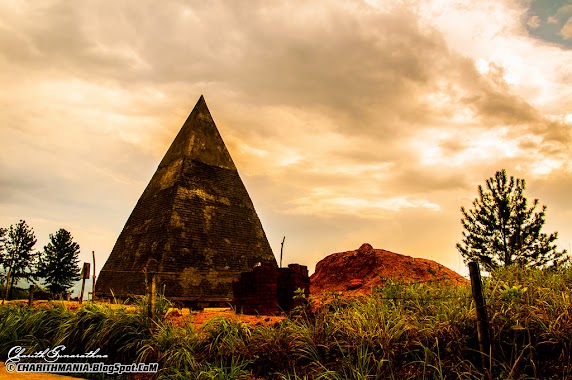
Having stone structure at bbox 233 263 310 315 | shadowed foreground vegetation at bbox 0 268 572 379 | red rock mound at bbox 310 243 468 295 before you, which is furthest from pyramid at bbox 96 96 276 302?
shadowed foreground vegetation at bbox 0 268 572 379

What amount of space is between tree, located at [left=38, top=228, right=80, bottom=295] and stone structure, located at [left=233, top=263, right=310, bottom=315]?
3138 centimetres

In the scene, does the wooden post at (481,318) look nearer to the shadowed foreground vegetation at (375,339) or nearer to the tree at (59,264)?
the shadowed foreground vegetation at (375,339)

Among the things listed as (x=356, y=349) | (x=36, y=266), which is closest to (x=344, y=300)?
(x=356, y=349)

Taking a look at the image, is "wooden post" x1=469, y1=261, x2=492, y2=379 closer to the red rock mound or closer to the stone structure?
the stone structure

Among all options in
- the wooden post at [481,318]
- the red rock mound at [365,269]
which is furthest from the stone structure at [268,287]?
the wooden post at [481,318]

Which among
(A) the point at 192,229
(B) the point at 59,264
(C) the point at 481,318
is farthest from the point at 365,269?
(B) the point at 59,264

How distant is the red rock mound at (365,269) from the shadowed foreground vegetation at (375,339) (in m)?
4.63

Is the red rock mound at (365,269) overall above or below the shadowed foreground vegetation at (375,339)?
above

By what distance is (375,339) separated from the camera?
14.4 feet

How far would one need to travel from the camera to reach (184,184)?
50.7 ft

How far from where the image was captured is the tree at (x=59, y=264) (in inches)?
1378

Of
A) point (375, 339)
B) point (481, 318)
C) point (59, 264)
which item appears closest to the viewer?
point (481, 318)

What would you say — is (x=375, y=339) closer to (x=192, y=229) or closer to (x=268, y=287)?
(x=268, y=287)

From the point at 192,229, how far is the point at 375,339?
11149mm
